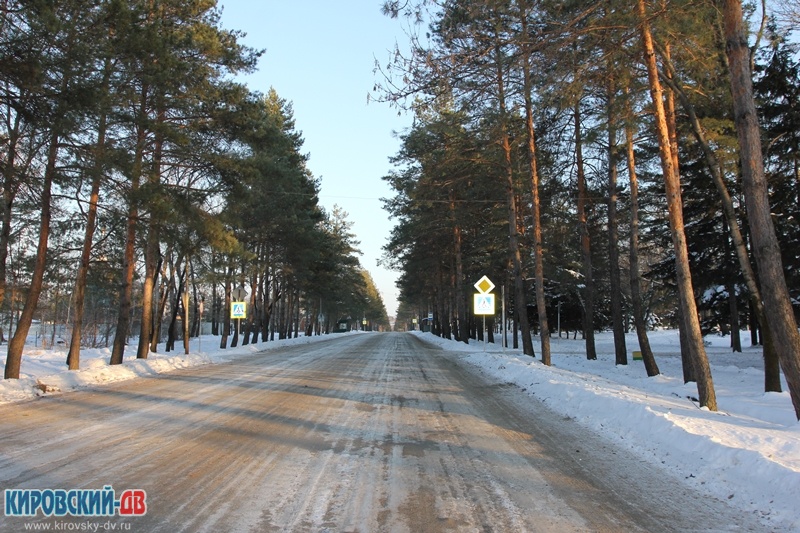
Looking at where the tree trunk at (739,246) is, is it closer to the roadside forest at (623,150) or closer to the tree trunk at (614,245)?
the roadside forest at (623,150)

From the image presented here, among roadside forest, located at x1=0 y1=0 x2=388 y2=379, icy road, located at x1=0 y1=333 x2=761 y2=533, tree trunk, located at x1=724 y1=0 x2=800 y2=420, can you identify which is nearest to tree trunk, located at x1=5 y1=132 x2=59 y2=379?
roadside forest, located at x1=0 y1=0 x2=388 y2=379

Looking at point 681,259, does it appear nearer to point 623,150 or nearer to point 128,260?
point 623,150

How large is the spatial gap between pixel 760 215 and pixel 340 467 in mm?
6993

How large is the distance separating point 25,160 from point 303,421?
10.5m

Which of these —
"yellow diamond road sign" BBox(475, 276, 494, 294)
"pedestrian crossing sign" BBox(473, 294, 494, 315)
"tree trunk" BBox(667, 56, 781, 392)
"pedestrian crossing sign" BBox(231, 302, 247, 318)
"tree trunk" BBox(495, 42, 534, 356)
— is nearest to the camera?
"tree trunk" BBox(667, 56, 781, 392)

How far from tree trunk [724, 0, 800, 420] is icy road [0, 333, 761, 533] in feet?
10.3

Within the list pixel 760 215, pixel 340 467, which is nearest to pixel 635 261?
pixel 760 215

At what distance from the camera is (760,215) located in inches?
297

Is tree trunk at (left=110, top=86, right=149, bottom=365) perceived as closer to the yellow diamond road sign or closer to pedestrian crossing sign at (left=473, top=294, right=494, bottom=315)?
the yellow diamond road sign

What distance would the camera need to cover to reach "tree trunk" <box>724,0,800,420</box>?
7.29 metres

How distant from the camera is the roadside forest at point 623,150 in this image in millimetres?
8500

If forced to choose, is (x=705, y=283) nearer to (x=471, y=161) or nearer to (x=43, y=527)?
(x=471, y=161)

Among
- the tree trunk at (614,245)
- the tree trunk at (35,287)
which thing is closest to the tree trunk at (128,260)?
the tree trunk at (35,287)

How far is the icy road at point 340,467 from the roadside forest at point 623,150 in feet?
13.1
